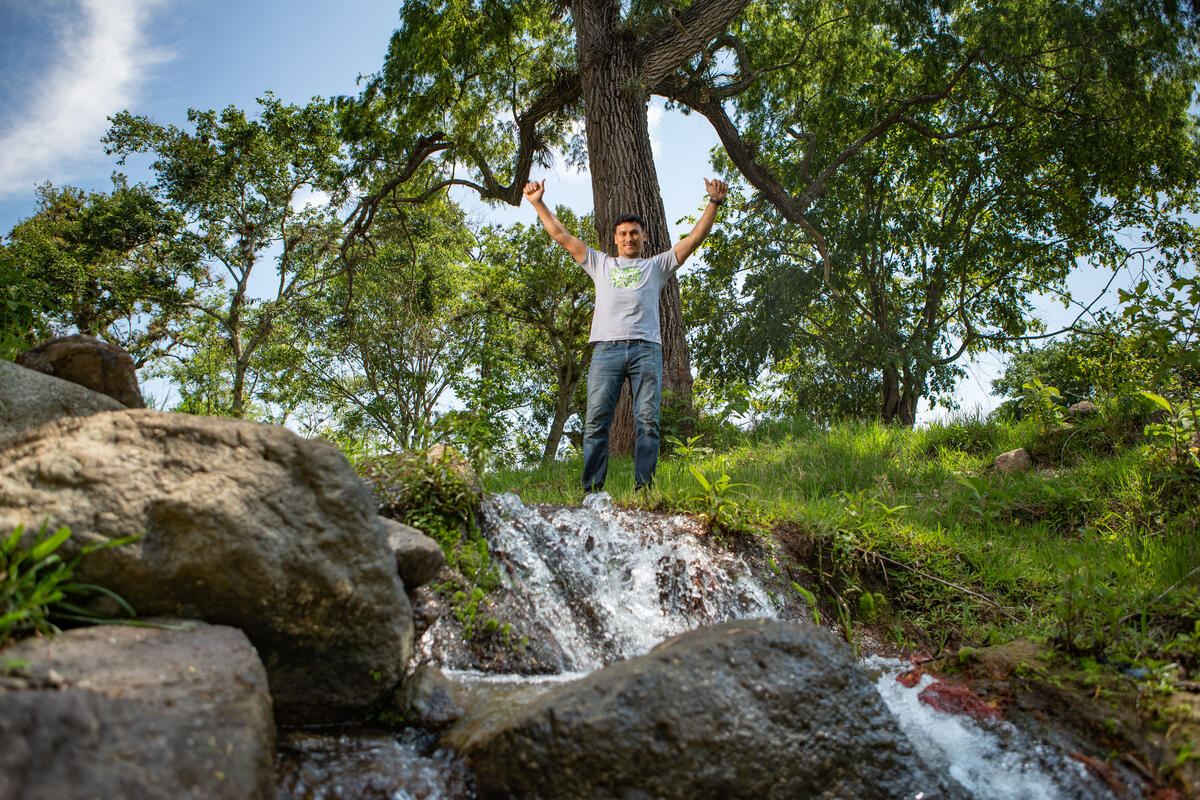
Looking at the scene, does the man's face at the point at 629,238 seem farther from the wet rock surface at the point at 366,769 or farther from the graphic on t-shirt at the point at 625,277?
the wet rock surface at the point at 366,769

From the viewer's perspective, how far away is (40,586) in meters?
2.12

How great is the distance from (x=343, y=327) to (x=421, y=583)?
65.3 ft

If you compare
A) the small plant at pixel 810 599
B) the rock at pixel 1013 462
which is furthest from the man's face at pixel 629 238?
the rock at pixel 1013 462

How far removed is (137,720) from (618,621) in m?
2.70

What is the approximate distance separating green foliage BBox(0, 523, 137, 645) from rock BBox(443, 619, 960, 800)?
1.34m

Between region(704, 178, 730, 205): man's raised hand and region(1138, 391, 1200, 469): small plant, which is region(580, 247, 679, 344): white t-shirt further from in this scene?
region(1138, 391, 1200, 469): small plant

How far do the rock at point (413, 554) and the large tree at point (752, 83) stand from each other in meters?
5.33

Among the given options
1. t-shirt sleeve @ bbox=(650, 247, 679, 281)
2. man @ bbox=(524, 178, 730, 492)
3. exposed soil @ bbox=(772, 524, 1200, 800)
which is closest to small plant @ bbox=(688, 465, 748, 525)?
man @ bbox=(524, 178, 730, 492)

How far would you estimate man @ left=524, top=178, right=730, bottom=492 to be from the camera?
582 centimetres

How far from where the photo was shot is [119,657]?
2.03m

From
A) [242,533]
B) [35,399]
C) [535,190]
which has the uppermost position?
[535,190]

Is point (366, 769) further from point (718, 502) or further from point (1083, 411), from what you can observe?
point (1083, 411)

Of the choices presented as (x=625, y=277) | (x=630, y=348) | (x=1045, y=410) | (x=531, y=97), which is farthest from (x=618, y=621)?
(x=531, y=97)

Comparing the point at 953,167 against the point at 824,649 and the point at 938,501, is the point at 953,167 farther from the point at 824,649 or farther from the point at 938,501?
the point at 824,649
